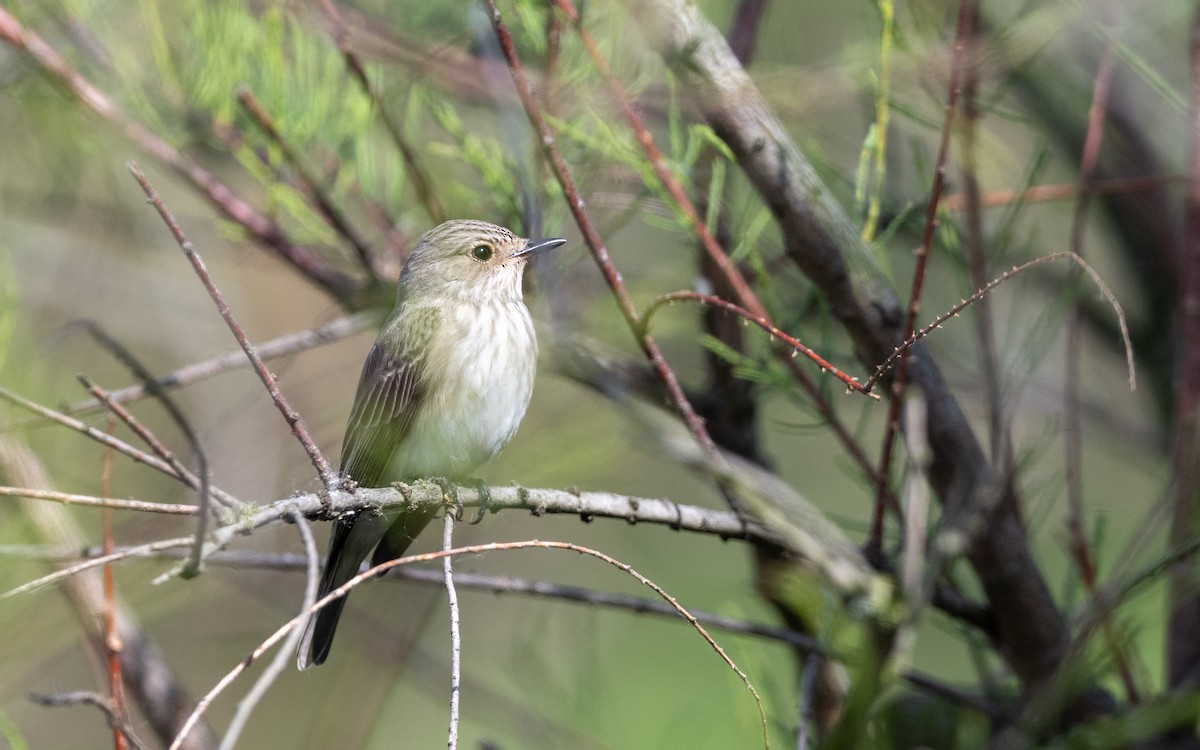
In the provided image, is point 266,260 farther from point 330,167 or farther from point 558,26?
point 558,26

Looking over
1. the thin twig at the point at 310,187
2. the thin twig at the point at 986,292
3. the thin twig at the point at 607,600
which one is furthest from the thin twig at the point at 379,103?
the thin twig at the point at 986,292

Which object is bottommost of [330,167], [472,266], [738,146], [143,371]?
[143,371]

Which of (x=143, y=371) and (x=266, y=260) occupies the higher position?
(x=266, y=260)

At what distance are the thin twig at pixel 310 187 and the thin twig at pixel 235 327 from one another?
5.22ft

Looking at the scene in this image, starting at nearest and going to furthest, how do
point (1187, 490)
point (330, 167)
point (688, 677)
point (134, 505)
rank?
point (134, 505), point (1187, 490), point (330, 167), point (688, 677)

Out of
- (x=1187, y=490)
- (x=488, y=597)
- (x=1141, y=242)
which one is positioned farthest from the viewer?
(x=488, y=597)

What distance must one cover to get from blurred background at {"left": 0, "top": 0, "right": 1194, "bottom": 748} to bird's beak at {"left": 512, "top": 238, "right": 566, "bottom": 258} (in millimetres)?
60

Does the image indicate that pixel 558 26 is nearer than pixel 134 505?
No

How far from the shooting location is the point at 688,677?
5.11m

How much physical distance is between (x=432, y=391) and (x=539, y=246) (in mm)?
532

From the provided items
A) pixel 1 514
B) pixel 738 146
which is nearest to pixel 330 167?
pixel 1 514

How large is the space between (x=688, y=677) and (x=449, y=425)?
2.42 meters

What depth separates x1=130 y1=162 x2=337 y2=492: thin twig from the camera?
61.7 inches

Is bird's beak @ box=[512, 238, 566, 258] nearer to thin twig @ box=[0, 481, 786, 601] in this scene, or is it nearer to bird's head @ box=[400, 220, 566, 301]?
bird's head @ box=[400, 220, 566, 301]
